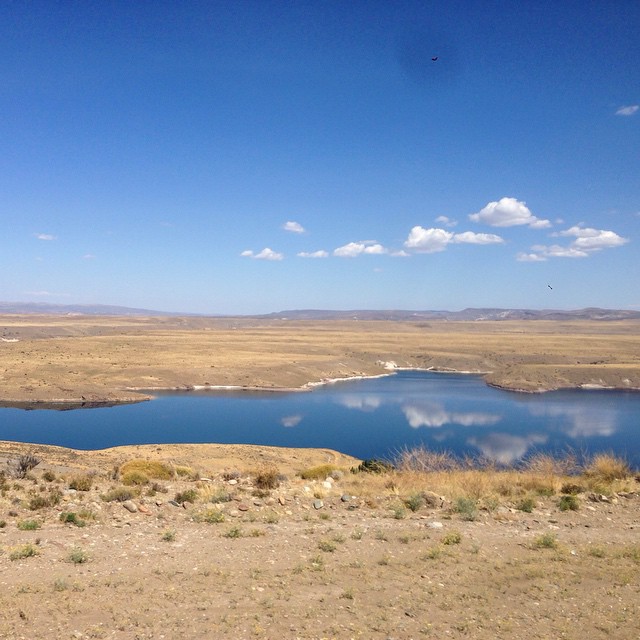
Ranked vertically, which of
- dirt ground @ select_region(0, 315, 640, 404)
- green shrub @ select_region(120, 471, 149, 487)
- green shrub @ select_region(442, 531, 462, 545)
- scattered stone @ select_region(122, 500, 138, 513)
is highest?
green shrub @ select_region(442, 531, 462, 545)

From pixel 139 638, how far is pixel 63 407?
4492 cm

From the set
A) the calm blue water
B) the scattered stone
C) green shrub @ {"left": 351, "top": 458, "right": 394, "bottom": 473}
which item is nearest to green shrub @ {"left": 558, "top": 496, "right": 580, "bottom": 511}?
green shrub @ {"left": 351, "top": 458, "right": 394, "bottom": 473}

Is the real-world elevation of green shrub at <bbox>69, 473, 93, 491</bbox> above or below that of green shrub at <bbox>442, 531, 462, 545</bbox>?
below

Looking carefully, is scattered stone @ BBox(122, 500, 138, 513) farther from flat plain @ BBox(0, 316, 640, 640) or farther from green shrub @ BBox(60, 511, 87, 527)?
green shrub @ BBox(60, 511, 87, 527)

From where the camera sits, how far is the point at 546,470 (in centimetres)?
1487

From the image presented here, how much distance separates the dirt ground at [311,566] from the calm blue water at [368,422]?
18238mm

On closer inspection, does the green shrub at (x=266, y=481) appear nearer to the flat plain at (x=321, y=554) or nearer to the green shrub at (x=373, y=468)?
the flat plain at (x=321, y=554)

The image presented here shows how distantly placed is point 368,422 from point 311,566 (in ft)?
113

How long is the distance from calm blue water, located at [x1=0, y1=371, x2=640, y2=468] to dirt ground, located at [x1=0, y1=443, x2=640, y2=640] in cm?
1824

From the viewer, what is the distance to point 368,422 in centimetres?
4150

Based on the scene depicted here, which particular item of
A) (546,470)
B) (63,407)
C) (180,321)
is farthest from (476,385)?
(180,321)

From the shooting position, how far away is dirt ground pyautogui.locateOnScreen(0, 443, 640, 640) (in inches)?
233

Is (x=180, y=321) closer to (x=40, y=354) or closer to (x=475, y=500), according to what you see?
(x=40, y=354)

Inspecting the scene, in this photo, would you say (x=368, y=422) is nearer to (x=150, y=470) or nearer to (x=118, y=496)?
(x=150, y=470)
